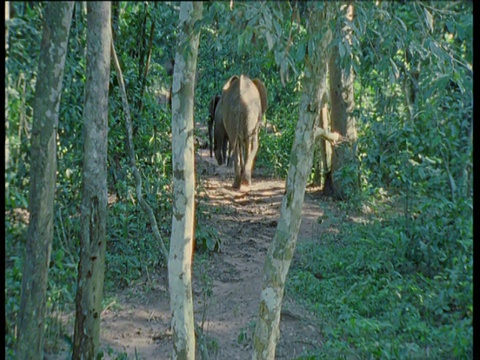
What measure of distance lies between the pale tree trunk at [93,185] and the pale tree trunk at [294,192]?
2.99ft

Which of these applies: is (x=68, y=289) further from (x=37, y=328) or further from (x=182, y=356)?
(x=182, y=356)

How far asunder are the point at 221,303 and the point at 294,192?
1409 millimetres

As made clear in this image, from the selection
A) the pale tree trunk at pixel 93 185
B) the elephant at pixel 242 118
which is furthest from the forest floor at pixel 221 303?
the elephant at pixel 242 118

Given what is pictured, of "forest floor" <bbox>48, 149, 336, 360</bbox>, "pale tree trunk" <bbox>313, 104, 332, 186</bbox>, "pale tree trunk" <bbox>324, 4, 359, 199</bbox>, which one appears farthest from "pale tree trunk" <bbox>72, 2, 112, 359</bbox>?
"pale tree trunk" <bbox>313, 104, 332, 186</bbox>

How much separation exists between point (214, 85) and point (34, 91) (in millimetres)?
1898

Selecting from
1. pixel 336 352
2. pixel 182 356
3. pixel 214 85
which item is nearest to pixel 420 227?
pixel 336 352

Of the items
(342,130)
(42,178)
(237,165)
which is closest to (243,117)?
(237,165)

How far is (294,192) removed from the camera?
11.9 ft

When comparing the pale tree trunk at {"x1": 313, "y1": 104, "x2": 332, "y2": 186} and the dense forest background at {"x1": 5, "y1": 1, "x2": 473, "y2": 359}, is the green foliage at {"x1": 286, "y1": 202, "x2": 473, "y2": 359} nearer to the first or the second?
the dense forest background at {"x1": 5, "y1": 1, "x2": 473, "y2": 359}

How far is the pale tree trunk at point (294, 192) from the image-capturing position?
355cm

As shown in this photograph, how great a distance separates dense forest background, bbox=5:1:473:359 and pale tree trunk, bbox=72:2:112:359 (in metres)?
0.30

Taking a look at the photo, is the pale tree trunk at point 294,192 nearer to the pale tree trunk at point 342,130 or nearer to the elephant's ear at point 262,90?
the pale tree trunk at point 342,130

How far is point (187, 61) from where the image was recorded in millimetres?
3352

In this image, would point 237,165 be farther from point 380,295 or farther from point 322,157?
point 380,295
